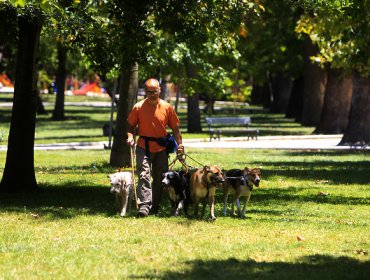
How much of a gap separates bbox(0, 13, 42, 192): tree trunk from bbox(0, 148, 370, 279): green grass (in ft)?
1.74

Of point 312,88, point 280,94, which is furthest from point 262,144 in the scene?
point 280,94

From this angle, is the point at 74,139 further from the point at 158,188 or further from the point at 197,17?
the point at 158,188

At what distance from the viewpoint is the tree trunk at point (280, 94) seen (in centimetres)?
6731

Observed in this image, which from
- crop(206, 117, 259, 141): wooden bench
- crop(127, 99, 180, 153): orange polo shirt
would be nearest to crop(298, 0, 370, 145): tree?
crop(127, 99, 180, 153): orange polo shirt

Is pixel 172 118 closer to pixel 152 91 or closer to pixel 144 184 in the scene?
pixel 152 91

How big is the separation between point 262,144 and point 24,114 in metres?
19.5

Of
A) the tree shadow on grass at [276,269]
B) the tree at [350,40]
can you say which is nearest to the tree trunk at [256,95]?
the tree at [350,40]

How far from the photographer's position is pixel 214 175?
1226 cm

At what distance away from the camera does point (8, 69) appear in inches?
2281

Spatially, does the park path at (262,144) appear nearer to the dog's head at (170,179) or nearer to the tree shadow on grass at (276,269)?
the dog's head at (170,179)

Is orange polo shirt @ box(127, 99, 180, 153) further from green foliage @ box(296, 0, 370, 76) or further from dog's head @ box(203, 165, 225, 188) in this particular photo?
green foliage @ box(296, 0, 370, 76)

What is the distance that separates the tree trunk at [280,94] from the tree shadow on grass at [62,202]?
50672mm

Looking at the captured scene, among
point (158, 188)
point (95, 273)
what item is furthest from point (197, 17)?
point (95, 273)

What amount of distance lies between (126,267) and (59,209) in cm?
508
